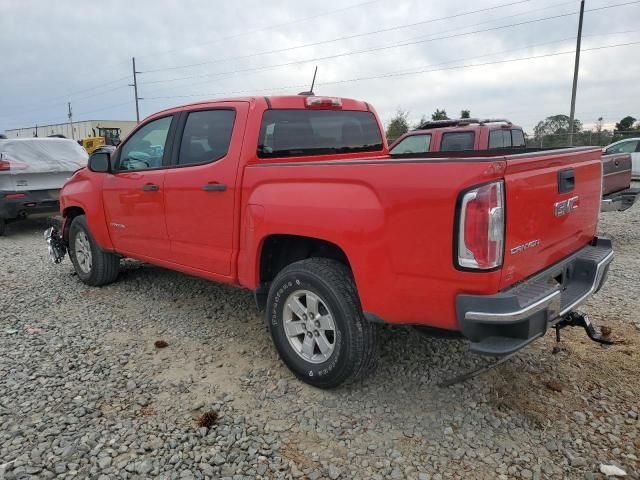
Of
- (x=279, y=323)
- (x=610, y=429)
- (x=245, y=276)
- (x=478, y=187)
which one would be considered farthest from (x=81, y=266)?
(x=610, y=429)

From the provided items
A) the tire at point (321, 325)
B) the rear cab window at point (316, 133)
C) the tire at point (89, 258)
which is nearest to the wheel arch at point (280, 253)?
the tire at point (321, 325)

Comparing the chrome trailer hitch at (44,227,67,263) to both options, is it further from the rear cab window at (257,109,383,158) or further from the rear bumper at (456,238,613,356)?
the rear bumper at (456,238,613,356)

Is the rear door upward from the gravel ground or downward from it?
upward

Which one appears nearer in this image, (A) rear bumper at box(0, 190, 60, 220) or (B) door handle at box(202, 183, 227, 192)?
(B) door handle at box(202, 183, 227, 192)

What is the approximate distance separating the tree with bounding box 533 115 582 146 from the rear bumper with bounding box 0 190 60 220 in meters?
23.1

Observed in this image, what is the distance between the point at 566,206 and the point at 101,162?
4.19 m

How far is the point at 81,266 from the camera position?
5824mm

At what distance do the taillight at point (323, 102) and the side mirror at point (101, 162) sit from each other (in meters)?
2.20

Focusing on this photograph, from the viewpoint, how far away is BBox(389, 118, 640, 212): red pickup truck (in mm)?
7277

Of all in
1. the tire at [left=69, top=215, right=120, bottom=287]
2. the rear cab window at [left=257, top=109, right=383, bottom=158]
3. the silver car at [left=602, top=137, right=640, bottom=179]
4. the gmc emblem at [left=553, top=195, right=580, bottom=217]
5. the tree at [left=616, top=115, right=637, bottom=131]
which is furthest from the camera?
the tree at [left=616, top=115, right=637, bottom=131]

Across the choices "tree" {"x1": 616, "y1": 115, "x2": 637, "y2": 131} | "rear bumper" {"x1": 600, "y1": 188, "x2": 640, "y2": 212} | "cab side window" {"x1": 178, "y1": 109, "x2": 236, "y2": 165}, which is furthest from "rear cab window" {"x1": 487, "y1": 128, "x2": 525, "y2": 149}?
"tree" {"x1": 616, "y1": 115, "x2": 637, "y2": 131}

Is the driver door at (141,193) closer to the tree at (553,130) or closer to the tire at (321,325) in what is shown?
the tire at (321,325)

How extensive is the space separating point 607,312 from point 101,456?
Answer: 4199 millimetres

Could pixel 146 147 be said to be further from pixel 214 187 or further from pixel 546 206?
pixel 546 206
